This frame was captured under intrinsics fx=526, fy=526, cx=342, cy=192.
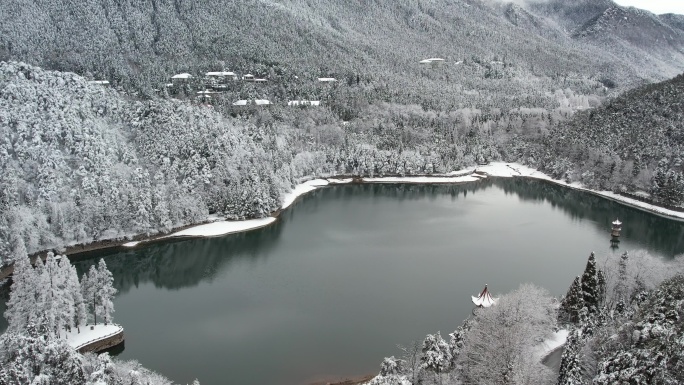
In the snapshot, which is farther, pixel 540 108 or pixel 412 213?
pixel 540 108

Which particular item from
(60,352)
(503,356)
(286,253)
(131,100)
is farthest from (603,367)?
(131,100)

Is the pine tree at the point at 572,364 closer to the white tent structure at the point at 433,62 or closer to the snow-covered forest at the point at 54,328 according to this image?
the snow-covered forest at the point at 54,328

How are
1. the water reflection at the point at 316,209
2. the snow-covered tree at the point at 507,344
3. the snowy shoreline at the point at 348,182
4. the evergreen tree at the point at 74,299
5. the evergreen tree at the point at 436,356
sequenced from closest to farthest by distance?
the snow-covered tree at the point at 507,344
the evergreen tree at the point at 436,356
the evergreen tree at the point at 74,299
the water reflection at the point at 316,209
the snowy shoreline at the point at 348,182

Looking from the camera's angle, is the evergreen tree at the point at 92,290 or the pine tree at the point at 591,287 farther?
the evergreen tree at the point at 92,290

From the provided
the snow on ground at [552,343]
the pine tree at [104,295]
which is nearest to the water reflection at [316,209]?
the pine tree at [104,295]

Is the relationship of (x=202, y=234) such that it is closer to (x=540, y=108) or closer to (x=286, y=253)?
(x=286, y=253)

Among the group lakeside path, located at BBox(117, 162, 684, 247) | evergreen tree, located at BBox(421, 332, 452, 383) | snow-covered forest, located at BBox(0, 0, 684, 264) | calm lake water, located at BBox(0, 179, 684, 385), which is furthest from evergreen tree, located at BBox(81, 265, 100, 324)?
evergreen tree, located at BBox(421, 332, 452, 383)

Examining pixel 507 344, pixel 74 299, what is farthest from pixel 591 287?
pixel 74 299
